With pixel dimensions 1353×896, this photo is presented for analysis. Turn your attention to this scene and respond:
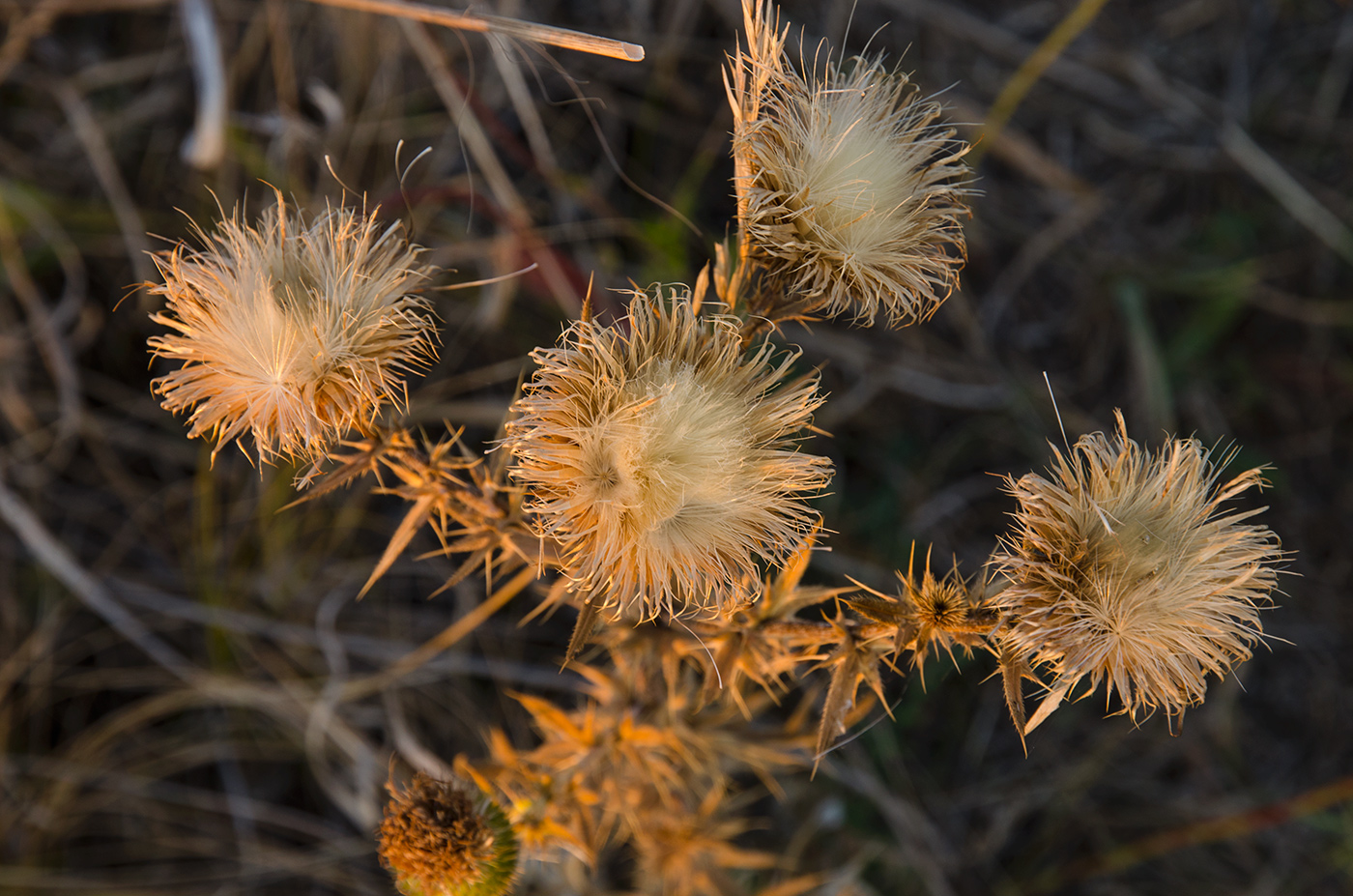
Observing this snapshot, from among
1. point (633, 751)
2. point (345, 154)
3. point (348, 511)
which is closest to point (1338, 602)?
point (633, 751)

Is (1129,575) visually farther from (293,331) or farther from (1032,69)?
(1032,69)

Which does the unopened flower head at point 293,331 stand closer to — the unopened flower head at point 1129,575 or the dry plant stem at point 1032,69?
the unopened flower head at point 1129,575

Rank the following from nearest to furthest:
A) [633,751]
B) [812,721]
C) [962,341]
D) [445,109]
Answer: [633,751] → [812,721] → [445,109] → [962,341]

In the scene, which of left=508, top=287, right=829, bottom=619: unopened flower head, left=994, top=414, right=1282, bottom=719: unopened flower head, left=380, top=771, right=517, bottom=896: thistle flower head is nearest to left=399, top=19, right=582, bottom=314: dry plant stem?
left=508, top=287, right=829, bottom=619: unopened flower head

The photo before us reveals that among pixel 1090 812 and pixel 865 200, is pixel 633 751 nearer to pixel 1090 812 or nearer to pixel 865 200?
pixel 865 200

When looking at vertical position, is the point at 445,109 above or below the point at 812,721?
above

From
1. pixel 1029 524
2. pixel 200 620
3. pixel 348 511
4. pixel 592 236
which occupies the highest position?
pixel 592 236

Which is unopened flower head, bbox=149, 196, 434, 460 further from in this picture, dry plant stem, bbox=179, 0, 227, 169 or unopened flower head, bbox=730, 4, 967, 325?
dry plant stem, bbox=179, 0, 227, 169

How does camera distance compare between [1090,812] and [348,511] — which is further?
[1090,812]
